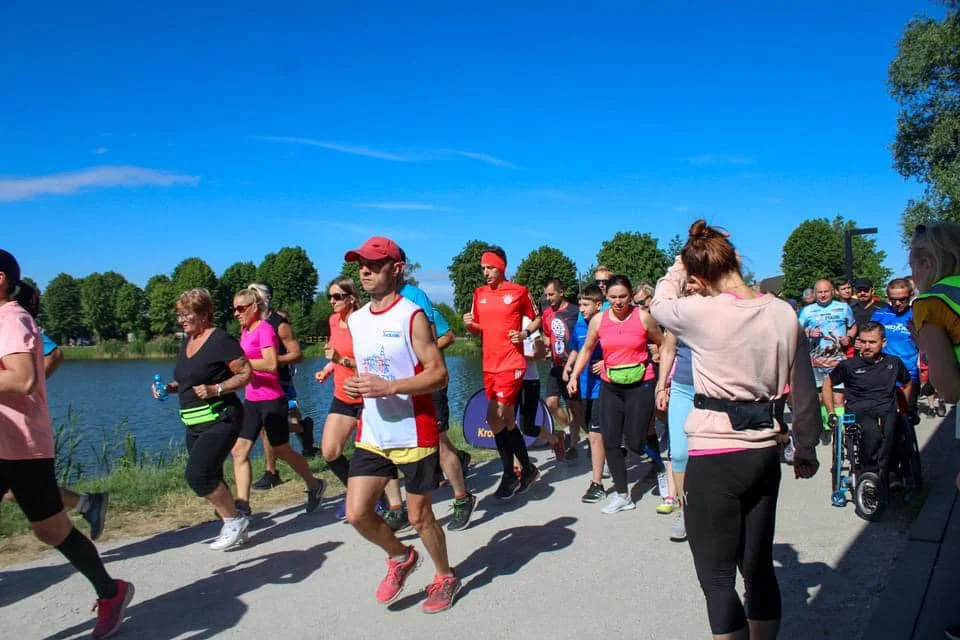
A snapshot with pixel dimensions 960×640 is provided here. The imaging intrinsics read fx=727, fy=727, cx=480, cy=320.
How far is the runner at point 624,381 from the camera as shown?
5980mm

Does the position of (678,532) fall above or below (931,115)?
below

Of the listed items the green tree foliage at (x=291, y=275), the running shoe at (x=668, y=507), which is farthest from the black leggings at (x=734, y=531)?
the green tree foliage at (x=291, y=275)

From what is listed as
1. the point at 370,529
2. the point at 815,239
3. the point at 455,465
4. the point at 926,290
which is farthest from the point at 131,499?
the point at 815,239

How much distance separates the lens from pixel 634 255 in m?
64.5

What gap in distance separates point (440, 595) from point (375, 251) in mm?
1952

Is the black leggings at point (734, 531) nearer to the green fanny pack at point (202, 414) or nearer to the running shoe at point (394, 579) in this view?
the running shoe at point (394, 579)

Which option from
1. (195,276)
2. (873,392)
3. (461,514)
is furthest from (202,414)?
(195,276)

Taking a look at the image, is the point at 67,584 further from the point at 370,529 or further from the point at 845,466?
the point at 845,466

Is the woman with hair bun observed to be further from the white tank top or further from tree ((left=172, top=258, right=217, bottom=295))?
tree ((left=172, top=258, right=217, bottom=295))

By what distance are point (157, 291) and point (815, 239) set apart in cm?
6817

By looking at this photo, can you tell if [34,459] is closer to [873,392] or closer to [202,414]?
[202,414]

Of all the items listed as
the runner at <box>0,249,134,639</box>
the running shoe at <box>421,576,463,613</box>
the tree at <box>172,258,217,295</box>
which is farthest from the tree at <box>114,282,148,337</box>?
the running shoe at <box>421,576,463,613</box>

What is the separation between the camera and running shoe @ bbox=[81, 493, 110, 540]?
4.95 m

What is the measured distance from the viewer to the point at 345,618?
13.0ft
